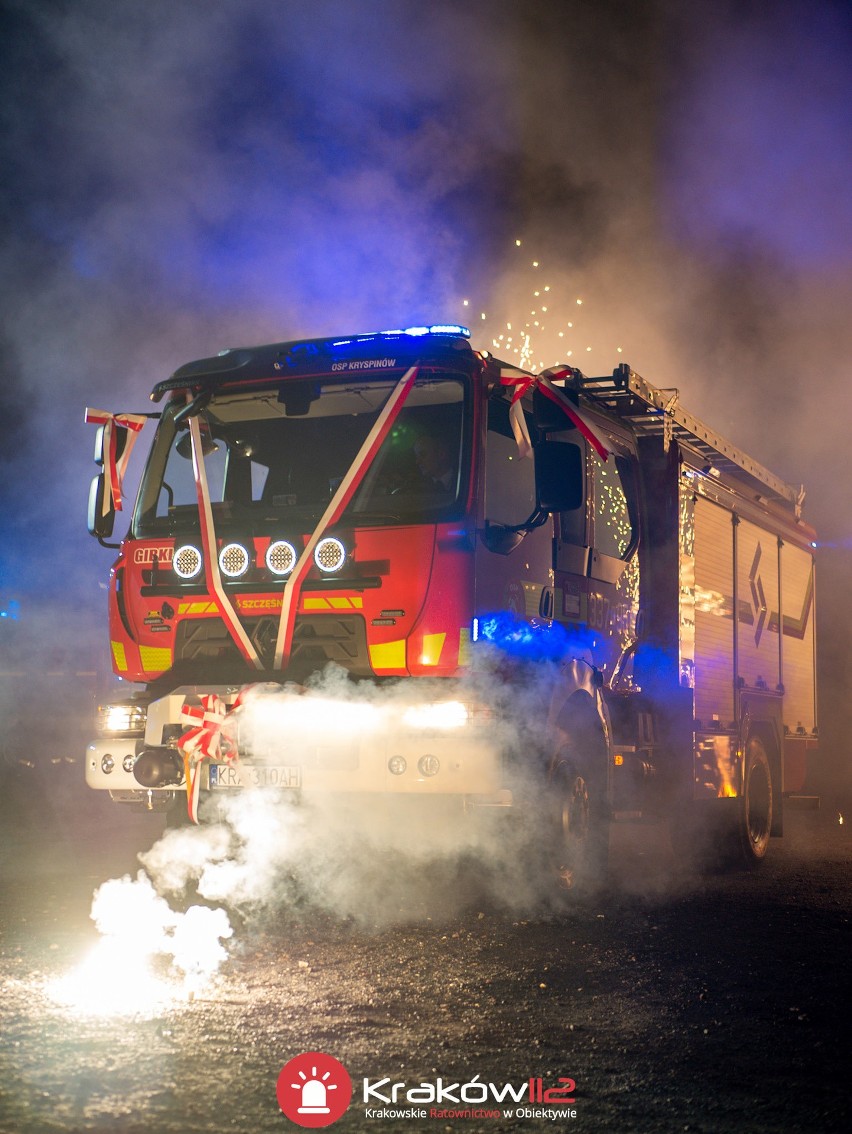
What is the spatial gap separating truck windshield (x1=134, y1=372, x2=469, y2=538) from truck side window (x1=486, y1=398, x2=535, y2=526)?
A: 0.17 metres

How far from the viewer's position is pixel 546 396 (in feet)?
22.8

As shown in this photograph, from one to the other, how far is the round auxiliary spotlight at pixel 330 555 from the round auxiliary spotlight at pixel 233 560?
436mm

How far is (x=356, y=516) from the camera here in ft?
21.5

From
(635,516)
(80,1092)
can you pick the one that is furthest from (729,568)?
(80,1092)

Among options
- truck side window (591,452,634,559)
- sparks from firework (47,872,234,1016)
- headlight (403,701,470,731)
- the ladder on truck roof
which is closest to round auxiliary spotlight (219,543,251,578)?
headlight (403,701,470,731)

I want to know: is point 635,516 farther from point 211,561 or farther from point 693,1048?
point 693,1048

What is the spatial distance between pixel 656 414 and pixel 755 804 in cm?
344

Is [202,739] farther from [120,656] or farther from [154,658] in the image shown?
[120,656]

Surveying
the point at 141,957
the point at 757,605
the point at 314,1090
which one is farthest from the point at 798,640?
the point at 314,1090

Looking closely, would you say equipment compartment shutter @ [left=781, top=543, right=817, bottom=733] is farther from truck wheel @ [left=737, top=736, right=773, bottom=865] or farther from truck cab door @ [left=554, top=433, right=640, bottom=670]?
truck cab door @ [left=554, top=433, right=640, bottom=670]

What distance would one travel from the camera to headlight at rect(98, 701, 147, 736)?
6.85 meters

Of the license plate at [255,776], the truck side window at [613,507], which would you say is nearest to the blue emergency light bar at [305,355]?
the truck side window at [613,507]

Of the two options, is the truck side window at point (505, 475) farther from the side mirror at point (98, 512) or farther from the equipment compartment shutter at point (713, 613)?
the equipment compartment shutter at point (713, 613)

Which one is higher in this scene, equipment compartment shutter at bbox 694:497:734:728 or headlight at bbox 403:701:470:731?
equipment compartment shutter at bbox 694:497:734:728
